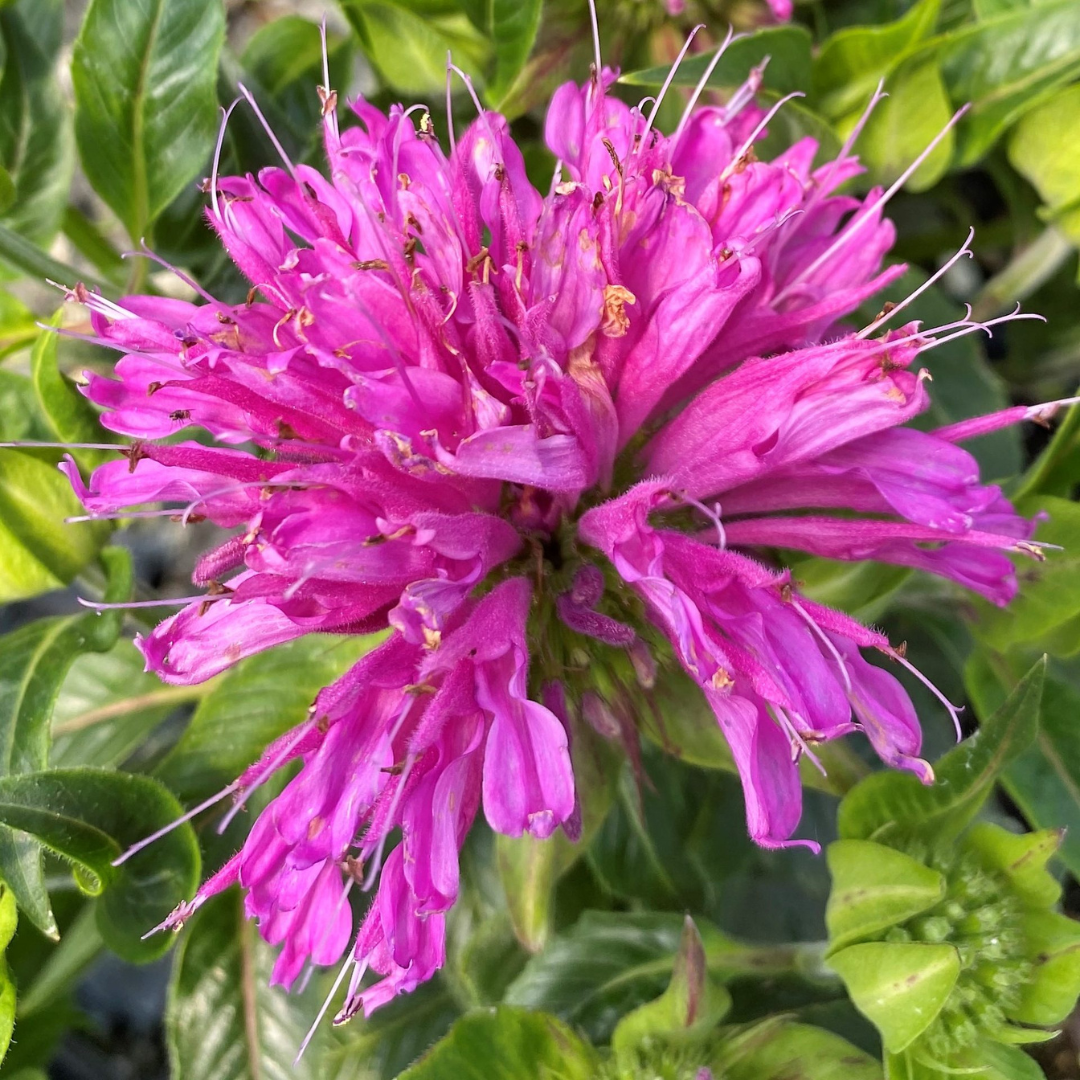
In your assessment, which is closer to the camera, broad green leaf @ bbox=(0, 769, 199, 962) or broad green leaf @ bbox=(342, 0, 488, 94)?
broad green leaf @ bbox=(0, 769, 199, 962)

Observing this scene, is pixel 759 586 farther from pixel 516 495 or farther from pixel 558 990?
pixel 558 990

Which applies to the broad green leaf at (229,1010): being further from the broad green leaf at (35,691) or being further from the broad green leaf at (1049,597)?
the broad green leaf at (1049,597)

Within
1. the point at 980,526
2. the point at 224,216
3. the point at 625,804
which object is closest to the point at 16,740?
the point at 224,216

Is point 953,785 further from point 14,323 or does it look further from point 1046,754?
point 14,323

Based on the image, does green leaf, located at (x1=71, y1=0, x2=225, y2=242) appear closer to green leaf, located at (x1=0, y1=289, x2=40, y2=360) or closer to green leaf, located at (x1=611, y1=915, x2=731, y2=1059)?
green leaf, located at (x1=0, y1=289, x2=40, y2=360)

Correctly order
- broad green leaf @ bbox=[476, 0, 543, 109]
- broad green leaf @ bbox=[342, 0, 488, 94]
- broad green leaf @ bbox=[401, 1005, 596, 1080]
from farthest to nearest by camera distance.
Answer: broad green leaf @ bbox=[342, 0, 488, 94] → broad green leaf @ bbox=[476, 0, 543, 109] → broad green leaf @ bbox=[401, 1005, 596, 1080]

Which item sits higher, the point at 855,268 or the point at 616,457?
the point at 855,268

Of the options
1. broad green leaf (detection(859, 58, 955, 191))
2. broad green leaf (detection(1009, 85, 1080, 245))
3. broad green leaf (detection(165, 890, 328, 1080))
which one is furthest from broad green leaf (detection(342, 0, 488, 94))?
broad green leaf (detection(165, 890, 328, 1080))
